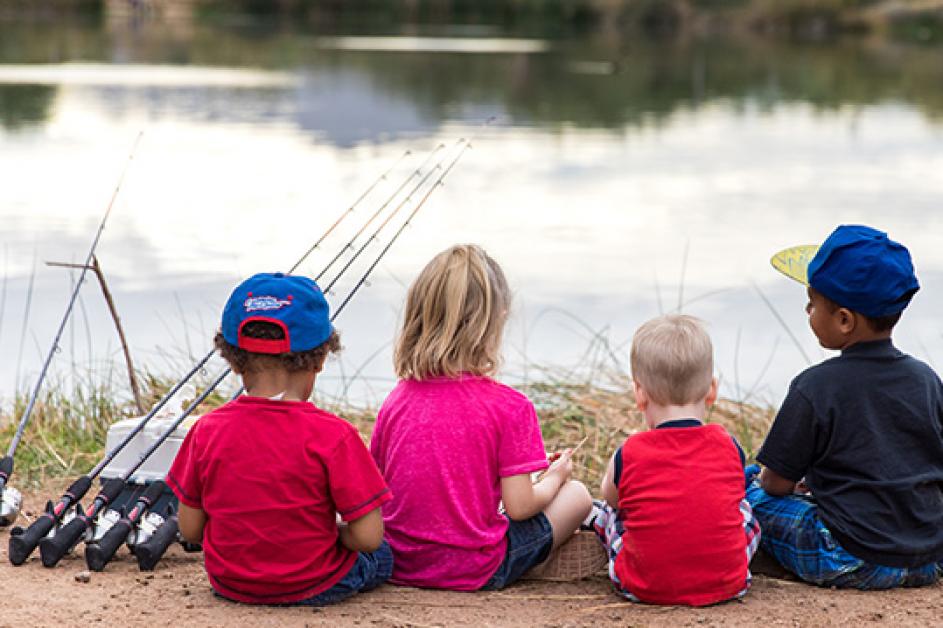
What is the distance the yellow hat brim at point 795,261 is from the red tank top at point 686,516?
0.52m

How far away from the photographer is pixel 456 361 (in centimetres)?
306

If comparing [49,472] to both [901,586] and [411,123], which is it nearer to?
[901,586]

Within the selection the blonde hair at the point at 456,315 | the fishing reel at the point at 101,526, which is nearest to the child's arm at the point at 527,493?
the blonde hair at the point at 456,315

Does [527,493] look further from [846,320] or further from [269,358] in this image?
[846,320]


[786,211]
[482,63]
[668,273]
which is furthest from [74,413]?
[482,63]

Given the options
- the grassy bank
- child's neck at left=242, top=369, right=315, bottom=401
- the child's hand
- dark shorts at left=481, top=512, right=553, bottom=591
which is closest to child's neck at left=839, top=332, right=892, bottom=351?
the child's hand

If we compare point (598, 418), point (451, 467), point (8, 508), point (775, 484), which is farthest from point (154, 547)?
point (598, 418)

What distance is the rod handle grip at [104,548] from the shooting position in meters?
3.15

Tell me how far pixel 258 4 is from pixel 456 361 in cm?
3595

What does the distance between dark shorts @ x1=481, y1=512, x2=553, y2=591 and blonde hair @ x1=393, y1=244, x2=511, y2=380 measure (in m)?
0.41

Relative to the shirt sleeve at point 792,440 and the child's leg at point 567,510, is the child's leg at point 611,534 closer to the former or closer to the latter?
the child's leg at point 567,510

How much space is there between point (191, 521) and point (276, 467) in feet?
0.89

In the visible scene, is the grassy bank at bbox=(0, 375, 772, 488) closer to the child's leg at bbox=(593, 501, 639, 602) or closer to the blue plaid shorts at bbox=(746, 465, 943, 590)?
the child's leg at bbox=(593, 501, 639, 602)

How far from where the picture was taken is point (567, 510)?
331 centimetres
